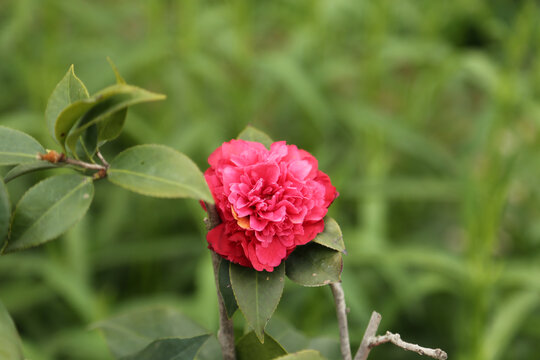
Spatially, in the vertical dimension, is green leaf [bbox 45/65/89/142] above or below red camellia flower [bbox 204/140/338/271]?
above

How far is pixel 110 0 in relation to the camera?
184 cm

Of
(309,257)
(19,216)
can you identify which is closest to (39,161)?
(19,216)

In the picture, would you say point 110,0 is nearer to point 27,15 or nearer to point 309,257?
point 27,15

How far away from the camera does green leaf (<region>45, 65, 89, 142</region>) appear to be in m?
0.30

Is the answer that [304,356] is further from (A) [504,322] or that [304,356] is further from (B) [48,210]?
(A) [504,322]

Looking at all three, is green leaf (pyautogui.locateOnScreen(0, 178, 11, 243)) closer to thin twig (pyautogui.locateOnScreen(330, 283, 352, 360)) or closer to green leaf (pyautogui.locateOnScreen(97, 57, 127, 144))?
green leaf (pyautogui.locateOnScreen(97, 57, 127, 144))

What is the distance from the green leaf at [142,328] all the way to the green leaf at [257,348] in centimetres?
6

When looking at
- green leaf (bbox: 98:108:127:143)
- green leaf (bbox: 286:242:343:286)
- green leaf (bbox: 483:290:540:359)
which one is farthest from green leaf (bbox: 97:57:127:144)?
green leaf (bbox: 483:290:540:359)

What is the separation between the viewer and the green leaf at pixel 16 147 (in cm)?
29

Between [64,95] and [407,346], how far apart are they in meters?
0.23

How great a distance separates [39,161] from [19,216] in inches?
1.2

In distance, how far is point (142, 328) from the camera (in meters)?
Result: 0.40

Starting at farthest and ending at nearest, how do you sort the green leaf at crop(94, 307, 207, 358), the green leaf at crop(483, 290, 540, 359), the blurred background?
the blurred background
the green leaf at crop(483, 290, 540, 359)
the green leaf at crop(94, 307, 207, 358)

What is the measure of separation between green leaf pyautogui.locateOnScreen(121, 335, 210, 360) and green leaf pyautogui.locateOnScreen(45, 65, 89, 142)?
13 cm
